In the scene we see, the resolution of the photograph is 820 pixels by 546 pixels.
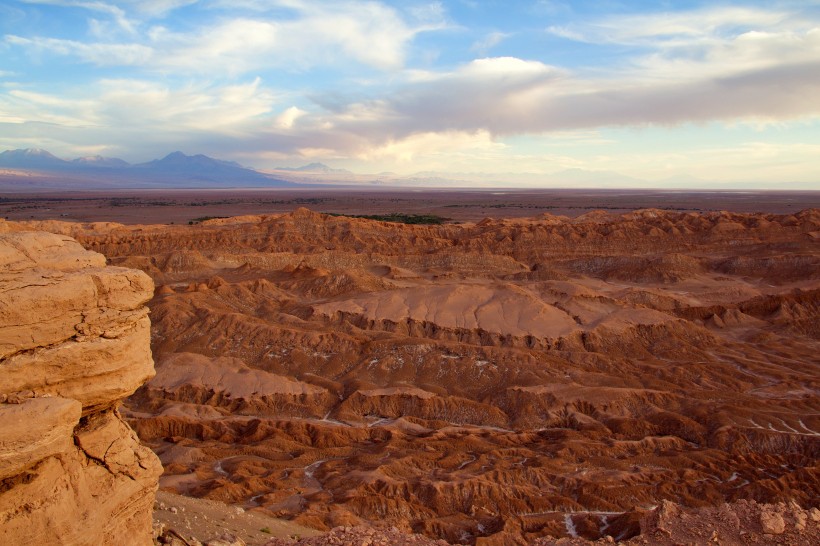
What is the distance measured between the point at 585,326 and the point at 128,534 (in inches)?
940

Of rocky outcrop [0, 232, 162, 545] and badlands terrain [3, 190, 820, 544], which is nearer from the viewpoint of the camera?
rocky outcrop [0, 232, 162, 545]

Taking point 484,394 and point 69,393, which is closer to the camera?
point 69,393

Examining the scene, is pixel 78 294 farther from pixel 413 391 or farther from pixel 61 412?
pixel 413 391

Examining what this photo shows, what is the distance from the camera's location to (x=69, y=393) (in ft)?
20.8

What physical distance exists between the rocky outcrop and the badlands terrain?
6.06 metres

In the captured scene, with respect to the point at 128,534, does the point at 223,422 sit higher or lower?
lower

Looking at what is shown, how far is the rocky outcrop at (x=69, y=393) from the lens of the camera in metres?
5.90

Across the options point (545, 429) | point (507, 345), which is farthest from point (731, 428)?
point (507, 345)

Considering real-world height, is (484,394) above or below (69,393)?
below

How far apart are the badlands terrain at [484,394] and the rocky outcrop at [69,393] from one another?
6063mm

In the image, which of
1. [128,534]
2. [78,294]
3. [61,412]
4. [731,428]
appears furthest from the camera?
[731,428]

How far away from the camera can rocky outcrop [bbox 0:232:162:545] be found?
5.90 m

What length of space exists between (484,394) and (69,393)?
56.2 feet

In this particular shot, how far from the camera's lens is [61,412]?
5996mm
